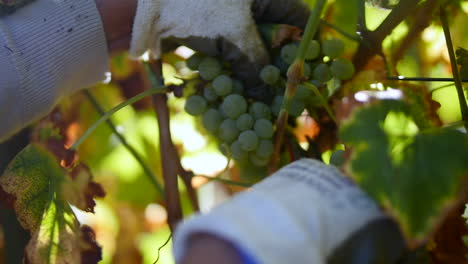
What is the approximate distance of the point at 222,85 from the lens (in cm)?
64

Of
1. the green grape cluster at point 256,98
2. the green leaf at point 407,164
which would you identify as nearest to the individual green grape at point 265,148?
the green grape cluster at point 256,98

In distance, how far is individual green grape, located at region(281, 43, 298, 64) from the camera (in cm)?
63

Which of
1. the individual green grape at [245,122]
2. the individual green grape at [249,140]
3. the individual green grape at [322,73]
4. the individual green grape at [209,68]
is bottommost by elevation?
the individual green grape at [249,140]

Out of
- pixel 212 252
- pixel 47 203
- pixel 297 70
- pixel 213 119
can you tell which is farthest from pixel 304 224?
pixel 47 203

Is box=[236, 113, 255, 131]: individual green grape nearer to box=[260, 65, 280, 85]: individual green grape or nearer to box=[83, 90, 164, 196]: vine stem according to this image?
box=[260, 65, 280, 85]: individual green grape

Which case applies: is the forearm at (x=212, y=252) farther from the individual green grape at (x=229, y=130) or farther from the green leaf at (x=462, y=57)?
the green leaf at (x=462, y=57)

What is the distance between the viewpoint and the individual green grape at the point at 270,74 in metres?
0.63

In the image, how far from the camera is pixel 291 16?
2.25 feet

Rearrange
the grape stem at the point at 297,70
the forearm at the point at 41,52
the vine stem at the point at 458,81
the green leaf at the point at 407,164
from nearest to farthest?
the green leaf at the point at 407,164, the grape stem at the point at 297,70, the vine stem at the point at 458,81, the forearm at the point at 41,52

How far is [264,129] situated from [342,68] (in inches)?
4.9

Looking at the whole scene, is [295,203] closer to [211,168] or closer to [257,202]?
[257,202]

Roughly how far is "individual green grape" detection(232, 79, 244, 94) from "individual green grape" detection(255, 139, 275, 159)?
0.26 ft

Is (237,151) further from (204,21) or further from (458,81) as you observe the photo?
(458,81)

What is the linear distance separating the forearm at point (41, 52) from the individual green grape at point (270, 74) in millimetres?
276
